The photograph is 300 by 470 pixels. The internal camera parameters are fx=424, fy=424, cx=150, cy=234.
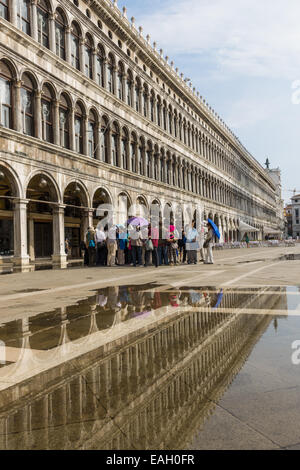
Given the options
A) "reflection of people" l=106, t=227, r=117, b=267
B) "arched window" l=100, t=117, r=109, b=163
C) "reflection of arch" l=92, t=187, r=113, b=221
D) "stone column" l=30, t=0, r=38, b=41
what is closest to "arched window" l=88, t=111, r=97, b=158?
"arched window" l=100, t=117, r=109, b=163

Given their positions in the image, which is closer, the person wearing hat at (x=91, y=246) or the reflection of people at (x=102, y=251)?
the person wearing hat at (x=91, y=246)

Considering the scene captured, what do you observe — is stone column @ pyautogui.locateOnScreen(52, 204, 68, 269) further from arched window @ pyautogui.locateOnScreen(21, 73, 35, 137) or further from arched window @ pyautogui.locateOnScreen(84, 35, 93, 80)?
arched window @ pyautogui.locateOnScreen(84, 35, 93, 80)

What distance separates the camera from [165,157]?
38.2m

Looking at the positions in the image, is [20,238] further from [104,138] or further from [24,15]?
[104,138]

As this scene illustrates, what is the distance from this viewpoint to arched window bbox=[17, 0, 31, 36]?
1955cm

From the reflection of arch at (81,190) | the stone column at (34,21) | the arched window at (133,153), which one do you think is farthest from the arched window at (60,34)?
the arched window at (133,153)

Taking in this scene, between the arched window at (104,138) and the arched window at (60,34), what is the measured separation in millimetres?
5014

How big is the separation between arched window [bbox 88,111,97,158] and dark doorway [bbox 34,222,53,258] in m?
6.20

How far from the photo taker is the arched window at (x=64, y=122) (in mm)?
22606

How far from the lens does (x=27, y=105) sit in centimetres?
1991

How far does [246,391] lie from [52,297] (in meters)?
5.79

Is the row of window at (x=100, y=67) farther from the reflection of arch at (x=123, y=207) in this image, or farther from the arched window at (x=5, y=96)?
the reflection of arch at (x=123, y=207)

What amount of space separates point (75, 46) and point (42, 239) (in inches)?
483

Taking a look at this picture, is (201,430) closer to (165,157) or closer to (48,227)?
(48,227)
